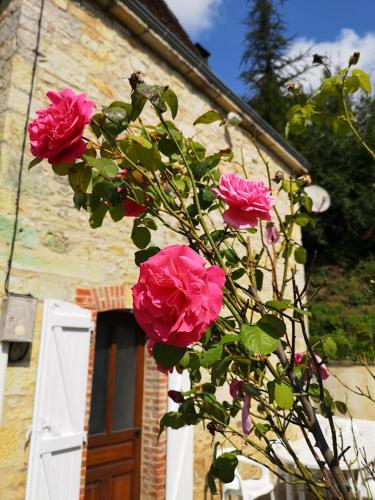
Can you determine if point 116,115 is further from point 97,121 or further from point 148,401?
point 148,401

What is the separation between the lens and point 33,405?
3.38 m

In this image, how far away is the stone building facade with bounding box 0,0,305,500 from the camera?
344 centimetres

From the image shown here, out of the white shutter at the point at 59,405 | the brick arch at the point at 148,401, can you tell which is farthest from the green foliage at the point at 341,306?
the white shutter at the point at 59,405

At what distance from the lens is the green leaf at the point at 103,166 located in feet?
3.24

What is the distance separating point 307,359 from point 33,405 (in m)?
2.80

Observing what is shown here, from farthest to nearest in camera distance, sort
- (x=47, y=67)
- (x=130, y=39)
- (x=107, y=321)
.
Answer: (x=130, y=39) < (x=107, y=321) < (x=47, y=67)

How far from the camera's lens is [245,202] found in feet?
3.42

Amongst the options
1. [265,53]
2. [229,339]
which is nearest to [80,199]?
[229,339]

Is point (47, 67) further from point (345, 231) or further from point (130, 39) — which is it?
point (345, 231)

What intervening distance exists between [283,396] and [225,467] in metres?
0.33

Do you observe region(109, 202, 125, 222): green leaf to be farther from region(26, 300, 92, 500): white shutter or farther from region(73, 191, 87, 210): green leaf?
region(26, 300, 92, 500): white shutter

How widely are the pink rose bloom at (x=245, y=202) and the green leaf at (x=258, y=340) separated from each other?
0.28m

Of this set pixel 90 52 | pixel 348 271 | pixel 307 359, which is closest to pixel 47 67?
pixel 90 52

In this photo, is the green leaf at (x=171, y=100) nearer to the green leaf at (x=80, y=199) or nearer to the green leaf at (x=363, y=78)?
the green leaf at (x=80, y=199)
